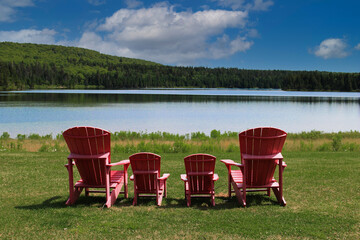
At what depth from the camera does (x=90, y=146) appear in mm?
6207

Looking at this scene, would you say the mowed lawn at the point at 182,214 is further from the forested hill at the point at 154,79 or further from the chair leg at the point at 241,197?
the forested hill at the point at 154,79

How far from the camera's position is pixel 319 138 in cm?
2156

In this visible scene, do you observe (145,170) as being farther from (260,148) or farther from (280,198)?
(280,198)

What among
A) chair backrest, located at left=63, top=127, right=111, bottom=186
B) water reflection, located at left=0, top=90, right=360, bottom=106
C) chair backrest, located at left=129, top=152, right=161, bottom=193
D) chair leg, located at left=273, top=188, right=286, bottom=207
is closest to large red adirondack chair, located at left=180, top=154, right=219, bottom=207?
chair backrest, located at left=129, top=152, right=161, bottom=193

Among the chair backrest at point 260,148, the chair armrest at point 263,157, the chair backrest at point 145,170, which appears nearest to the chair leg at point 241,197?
the chair backrest at point 260,148

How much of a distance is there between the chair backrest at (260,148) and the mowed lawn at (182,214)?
1.85 feet

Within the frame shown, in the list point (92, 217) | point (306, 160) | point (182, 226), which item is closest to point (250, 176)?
point (182, 226)

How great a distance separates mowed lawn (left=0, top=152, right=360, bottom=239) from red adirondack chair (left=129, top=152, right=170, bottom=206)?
29 centimetres

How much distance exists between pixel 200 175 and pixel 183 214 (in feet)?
2.62

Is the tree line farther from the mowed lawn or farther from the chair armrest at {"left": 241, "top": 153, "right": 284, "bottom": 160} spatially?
the chair armrest at {"left": 241, "top": 153, "right": 284, "bottom": 160}

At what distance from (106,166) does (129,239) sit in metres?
1.75

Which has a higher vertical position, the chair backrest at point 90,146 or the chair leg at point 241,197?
the chair backrest at point 90,146

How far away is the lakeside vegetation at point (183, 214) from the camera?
505 cm

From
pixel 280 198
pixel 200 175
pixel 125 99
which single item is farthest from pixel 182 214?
pixel 125 99
